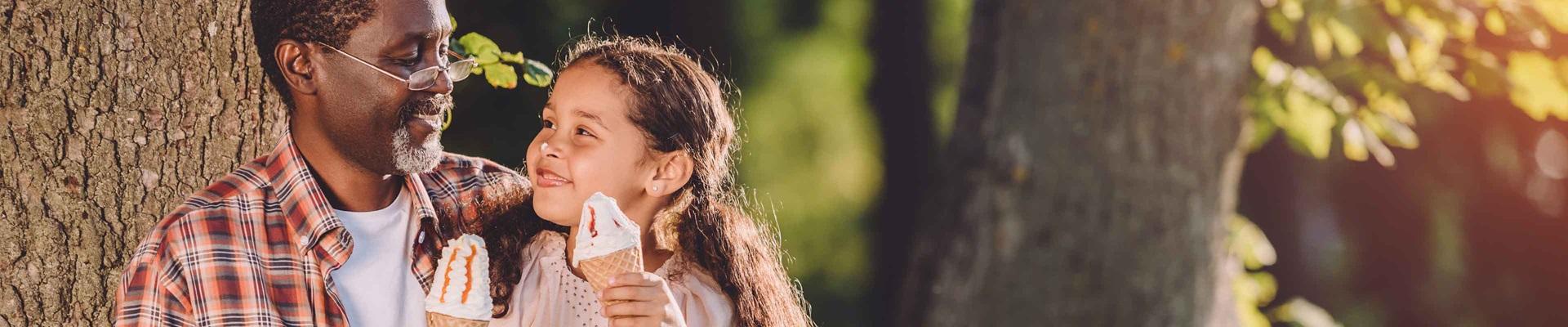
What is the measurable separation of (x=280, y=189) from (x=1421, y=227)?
384 inches

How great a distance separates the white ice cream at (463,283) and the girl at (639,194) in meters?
0.14

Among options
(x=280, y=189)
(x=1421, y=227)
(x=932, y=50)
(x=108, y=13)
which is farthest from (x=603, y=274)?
(x=1421, y=227)

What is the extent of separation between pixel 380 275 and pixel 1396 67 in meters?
3.51

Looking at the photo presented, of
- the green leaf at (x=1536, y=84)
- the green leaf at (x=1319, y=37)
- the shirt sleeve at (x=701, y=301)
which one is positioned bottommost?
the shirt sleeve at (x=701, y=301)

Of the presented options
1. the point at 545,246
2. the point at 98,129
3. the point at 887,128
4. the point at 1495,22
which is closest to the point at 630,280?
the point at 545,246

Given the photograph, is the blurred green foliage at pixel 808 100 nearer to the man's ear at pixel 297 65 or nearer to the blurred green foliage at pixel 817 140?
the blurred green foliage at pixel 817 140

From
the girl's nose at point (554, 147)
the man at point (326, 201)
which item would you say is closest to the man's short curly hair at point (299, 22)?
the man at point (326, 201)

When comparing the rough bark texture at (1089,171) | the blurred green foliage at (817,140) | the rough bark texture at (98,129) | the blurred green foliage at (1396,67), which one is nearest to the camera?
the rough bark texture at (98,129)

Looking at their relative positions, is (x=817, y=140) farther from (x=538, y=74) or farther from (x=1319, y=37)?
(x=538, y=74)

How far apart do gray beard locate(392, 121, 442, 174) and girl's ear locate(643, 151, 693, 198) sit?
1.25ft

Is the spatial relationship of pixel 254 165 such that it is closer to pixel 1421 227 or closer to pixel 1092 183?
pixel 1092 183

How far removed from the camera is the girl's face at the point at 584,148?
99.1 inches

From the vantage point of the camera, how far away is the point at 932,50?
795 cm

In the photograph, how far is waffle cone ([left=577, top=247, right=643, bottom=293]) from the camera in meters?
2.38
